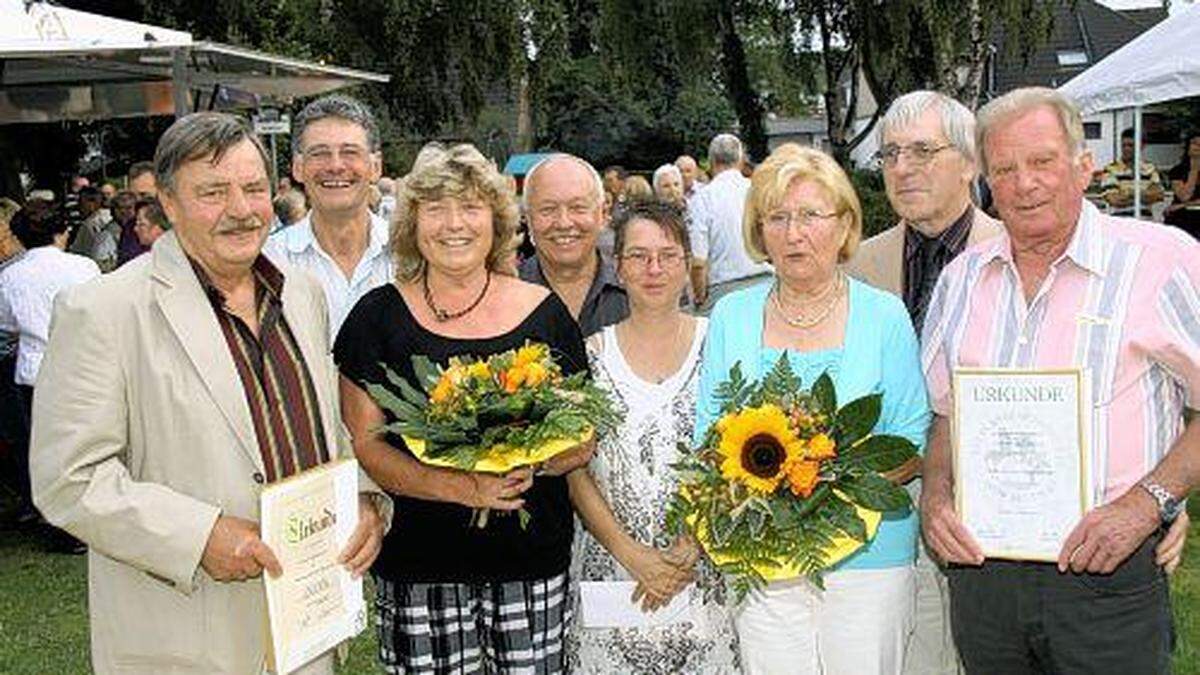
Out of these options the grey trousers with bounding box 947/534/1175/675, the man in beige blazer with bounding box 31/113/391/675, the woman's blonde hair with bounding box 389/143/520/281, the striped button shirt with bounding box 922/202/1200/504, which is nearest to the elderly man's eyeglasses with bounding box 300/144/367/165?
the woman's blonde hair with bounding box 389/143/520/281

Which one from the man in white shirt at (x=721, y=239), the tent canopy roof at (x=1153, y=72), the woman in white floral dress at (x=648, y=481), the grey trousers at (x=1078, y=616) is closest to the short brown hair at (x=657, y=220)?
the woman in white floral dress at (x=648, y=481)

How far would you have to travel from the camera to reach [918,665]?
4.03m

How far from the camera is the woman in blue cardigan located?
10.6 ft

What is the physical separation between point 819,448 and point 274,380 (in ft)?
4.18

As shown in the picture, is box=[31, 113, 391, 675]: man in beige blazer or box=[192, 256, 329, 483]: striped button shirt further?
box=[192, 256, 329, 483]: striped button shirt

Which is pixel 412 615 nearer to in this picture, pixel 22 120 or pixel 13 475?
pixel 13 475

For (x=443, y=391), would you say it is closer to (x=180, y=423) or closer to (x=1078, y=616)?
A: (x=180, y=423)

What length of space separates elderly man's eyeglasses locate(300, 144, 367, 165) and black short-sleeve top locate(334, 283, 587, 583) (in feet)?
3.69

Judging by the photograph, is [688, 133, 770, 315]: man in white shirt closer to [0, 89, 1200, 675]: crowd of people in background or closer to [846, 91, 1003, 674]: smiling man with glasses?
[846, 91, 1003, 674]: smiling man with glasses

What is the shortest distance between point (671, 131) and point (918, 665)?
113ft

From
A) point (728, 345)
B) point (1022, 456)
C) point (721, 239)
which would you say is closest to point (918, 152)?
point (728, 345)

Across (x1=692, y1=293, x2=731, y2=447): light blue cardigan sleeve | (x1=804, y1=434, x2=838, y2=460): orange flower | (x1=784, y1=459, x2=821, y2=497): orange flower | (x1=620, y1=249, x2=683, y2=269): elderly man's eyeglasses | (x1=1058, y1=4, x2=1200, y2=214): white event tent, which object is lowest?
(x1=784, y1=459, x2=821, y2=497): orange flower

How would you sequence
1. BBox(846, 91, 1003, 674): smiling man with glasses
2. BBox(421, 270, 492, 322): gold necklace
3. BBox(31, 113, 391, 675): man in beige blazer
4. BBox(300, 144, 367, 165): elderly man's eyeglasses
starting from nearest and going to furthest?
BBox(31, 113, 391, 675): man in beige blazer
BBox(421, 270, 492, 322): gold necklace
BBox(846, 91, 1003, 674): smiling man with glasses
BBox(300, 144, 367, 165): elderly man's eyeglasses

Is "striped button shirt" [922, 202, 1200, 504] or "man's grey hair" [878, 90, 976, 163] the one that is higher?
"man's grey hair" [878, 90, 976, 163]
